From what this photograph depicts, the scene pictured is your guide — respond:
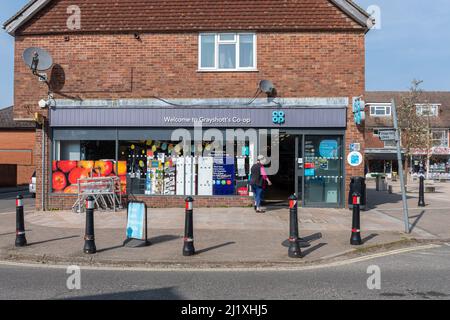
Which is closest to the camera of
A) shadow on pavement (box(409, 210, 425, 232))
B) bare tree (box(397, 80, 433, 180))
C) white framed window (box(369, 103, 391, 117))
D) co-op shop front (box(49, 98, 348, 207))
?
shadow on pavement (box(409, 210, 425, 232))

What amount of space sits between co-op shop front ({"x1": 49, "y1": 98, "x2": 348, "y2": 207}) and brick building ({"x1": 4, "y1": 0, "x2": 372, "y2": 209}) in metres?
0.03

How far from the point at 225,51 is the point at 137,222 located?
7.38 m

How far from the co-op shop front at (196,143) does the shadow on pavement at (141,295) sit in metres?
8.37

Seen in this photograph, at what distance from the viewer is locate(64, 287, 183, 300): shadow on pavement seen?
5613 millimetres

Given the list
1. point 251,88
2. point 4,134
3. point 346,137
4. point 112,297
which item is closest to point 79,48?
point 251,88

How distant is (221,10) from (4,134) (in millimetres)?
27463

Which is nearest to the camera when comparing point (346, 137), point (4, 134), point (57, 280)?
point (57, 280)

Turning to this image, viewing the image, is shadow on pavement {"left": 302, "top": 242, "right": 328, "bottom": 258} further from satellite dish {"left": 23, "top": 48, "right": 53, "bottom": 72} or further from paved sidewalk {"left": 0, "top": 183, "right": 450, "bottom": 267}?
satellite dish {"left": 23, "top": 48, "right": 53, "bottom": 72}

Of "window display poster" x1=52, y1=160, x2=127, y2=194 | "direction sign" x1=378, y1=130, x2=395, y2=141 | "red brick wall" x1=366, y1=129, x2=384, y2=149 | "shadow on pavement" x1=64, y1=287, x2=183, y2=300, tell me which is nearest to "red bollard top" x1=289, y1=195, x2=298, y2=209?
"shadow on pavement" x1=64, y1=287, x2=183, y2=300

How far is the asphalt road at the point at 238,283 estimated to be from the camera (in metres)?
5.72

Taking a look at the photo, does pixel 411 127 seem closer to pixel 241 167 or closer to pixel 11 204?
pixel 241 167

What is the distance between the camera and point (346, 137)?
1384 cm

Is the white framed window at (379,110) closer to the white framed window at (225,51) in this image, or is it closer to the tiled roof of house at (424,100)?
the tiled roof of house at (424,100)
